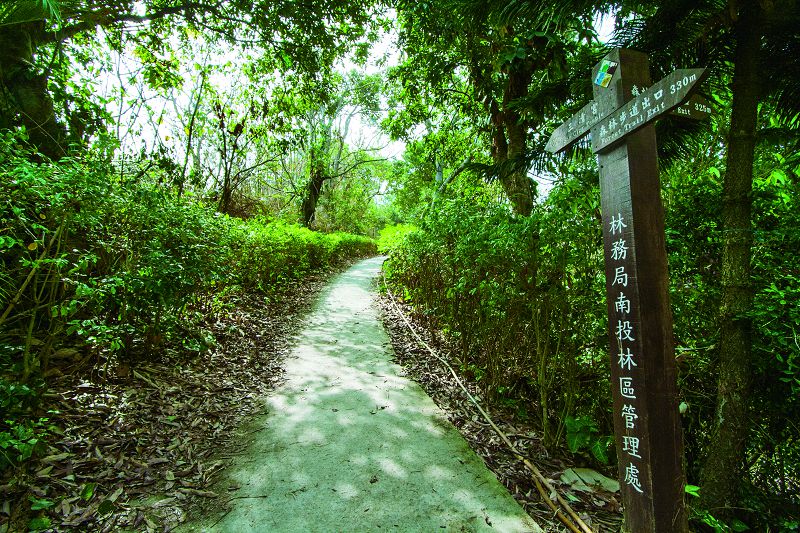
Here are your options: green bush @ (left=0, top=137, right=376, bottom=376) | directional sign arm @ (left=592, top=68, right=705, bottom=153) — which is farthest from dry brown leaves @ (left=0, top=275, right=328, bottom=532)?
directional sign arm @ (left=592, top=68, right=705, bottom=153)

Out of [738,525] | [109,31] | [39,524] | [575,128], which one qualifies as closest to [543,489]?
[738,525]

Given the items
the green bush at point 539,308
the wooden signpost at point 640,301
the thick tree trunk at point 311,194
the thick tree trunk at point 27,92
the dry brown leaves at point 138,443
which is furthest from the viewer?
the thick tree trunk at point 311,194

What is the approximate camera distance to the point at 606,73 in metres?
2.00

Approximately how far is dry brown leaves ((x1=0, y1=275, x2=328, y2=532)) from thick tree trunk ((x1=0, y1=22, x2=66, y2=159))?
286 centimetres

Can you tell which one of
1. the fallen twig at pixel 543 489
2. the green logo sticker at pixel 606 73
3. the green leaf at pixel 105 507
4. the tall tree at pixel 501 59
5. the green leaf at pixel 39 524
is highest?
the tall tree at pixel 501 59

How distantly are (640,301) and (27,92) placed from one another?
21.5 feet

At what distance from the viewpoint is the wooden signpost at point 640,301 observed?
1.72m

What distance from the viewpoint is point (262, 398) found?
381 centimetres

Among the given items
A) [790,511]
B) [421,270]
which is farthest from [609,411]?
[421,270]

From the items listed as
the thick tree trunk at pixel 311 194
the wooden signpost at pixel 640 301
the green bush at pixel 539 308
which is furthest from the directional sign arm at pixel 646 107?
the thick tree trunk at pixel 311 194

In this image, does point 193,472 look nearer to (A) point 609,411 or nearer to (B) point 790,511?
(A) point 609,411

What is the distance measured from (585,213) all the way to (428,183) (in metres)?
15.9

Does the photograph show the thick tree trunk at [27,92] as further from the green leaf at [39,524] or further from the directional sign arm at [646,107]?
the directional sign arm at [646,107]

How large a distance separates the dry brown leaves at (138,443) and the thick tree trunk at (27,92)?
286 centimetres
